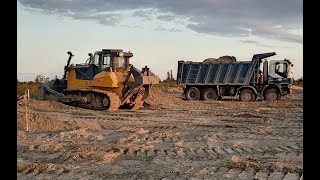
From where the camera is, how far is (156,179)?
20.6 feet

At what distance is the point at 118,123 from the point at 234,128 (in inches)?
149

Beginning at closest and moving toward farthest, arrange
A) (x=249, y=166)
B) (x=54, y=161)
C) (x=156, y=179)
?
1. (x=156, y=179)
2. (x=249, y=166)
3. (x=54, y=161)

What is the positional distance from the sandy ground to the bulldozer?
10.5 ft

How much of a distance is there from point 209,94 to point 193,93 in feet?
3.23

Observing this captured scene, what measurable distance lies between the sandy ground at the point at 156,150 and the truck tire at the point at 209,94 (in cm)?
1125

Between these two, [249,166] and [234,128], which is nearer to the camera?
A: [249,166]

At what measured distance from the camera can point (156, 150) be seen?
8.76m

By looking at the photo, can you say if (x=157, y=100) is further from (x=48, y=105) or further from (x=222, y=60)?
(x=48, y=105)

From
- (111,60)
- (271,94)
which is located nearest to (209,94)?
(271,94)

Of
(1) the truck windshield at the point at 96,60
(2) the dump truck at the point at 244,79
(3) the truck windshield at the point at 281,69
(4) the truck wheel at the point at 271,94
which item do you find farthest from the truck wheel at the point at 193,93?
(1) the truck windshield at the point at 96,60
